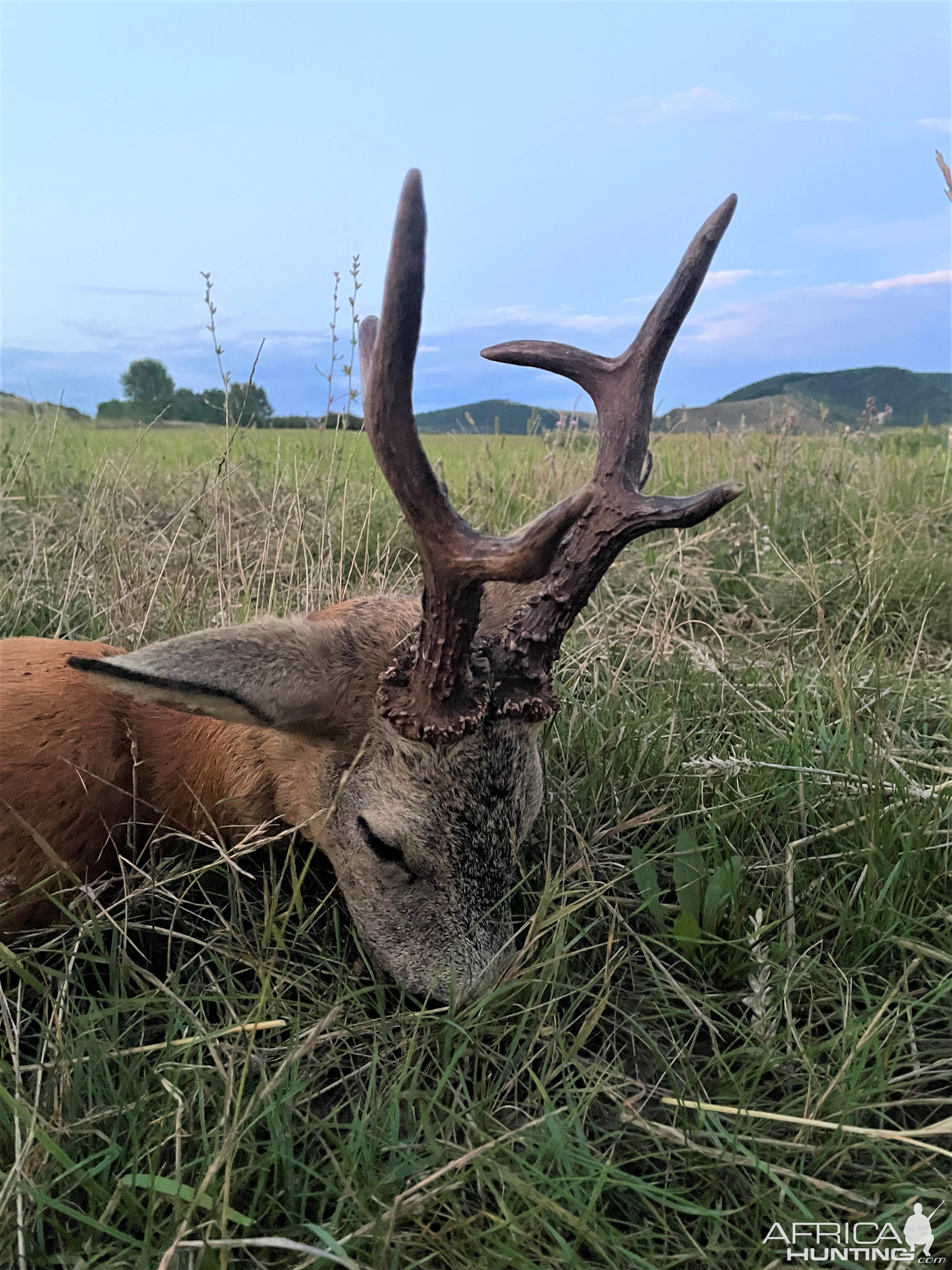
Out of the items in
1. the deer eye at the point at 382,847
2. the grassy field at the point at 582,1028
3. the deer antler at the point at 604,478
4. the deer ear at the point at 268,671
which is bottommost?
the grassy field at the point at 582,1028

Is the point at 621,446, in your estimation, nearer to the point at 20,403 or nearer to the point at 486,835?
the point at 486,835

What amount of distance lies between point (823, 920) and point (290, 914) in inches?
55.4

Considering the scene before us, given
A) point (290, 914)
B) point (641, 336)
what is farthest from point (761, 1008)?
point (641, 336)

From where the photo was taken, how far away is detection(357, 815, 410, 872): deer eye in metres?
2.09

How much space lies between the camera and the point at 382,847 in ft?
6.94

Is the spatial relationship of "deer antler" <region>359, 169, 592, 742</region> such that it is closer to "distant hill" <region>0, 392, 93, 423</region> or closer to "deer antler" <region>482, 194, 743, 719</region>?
"deer antler" <region>482, 194, 743, 719</region>

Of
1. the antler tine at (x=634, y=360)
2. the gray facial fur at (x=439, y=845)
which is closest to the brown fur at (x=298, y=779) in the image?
the gray facial fur at (x=439, y=845)

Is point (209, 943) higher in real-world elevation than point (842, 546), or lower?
lower

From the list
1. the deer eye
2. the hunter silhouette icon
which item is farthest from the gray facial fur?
the hunter silhouette icon

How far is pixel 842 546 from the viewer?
5.19 m

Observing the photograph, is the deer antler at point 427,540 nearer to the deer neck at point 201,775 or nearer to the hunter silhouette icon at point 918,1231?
the deer neck at point 201,775

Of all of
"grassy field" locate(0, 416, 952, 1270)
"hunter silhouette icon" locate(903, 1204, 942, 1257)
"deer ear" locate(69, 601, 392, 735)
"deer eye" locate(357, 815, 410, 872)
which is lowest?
"hunter silhouette icon" locate(903, 1204, 942, 1257)

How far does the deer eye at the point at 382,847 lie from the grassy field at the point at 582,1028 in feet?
0.56

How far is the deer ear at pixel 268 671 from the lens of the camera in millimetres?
1762
